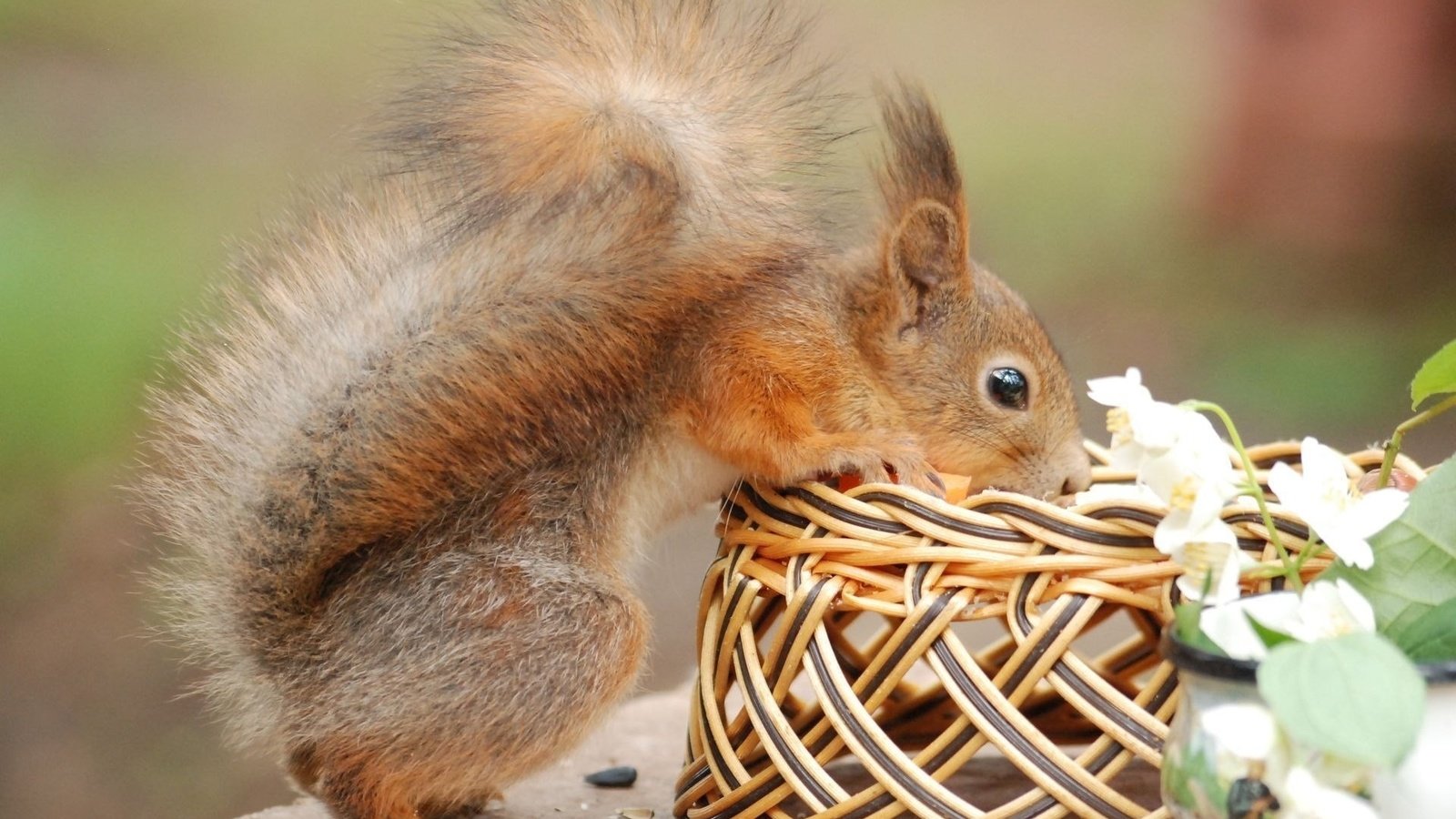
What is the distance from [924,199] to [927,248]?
60 millimetres

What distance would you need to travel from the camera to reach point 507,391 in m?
1.44

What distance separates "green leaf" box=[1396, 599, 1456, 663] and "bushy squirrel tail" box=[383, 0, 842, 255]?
78 cm

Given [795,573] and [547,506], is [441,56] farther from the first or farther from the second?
[795,573]

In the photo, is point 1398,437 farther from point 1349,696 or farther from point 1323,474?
point 1349,696

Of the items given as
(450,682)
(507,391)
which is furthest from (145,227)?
(450,682)

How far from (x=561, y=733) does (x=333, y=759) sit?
0.23 m

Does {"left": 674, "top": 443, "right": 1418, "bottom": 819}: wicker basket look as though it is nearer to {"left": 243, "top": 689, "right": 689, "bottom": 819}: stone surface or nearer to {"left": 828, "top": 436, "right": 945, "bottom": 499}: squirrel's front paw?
{"left": 828, "top": 436, "right": 945, "bottom": 499}: squirrel's front paw

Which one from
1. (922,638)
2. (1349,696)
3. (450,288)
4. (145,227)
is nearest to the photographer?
(1349,696)

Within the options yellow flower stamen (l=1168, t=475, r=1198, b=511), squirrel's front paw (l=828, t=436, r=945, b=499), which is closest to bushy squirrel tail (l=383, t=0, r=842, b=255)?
squirrel's front paw (l=828, t=436, r=945, b=499)

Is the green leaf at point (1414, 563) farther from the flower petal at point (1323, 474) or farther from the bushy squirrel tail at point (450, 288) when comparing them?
the bushy squirrel tail at point (450, 288)

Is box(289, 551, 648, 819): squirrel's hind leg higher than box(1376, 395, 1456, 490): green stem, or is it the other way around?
box(1376, 395, 1456, 490): green stem

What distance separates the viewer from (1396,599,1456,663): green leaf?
1.03 metres

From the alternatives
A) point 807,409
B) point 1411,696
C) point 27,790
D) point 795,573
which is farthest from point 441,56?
point 27,790

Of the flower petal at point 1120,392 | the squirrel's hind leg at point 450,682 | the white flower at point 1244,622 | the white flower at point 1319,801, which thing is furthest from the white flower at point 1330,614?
the squirrel's hind leg at point 450,682
